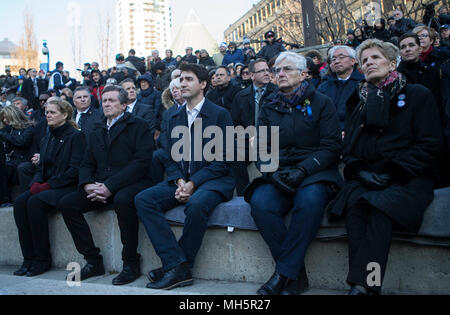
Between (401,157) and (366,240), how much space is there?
0.66m

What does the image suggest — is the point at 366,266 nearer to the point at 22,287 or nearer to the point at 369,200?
the point at 369,200

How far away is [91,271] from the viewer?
13.7 ft

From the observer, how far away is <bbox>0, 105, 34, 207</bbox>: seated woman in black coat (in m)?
6.22

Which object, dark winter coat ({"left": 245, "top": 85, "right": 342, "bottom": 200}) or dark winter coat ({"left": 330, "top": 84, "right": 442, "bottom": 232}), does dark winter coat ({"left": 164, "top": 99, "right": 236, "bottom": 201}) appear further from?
dark winter coat ({"left": 330, "top": 84, "right": 442, "bottom": 232})

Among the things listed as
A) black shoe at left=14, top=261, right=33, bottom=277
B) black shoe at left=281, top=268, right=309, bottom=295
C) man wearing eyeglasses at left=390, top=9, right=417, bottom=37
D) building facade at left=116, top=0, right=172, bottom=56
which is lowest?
black shoe at left=14, top=261, right=33, bottom=277

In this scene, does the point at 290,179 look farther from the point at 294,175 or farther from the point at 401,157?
the point at 401,157

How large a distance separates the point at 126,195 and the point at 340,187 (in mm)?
1952

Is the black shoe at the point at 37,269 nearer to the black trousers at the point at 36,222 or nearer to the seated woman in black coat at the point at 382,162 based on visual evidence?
the black trousers at the point at 36,222

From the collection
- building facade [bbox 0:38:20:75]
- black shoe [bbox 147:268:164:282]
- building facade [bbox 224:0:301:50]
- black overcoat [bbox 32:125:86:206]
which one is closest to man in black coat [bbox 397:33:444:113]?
black shoe [bbox 147:268:164:282]

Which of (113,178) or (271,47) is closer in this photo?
(113,178)

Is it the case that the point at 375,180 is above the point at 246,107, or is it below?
below

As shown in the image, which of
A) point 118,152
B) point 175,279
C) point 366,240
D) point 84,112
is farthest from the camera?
point 84,112

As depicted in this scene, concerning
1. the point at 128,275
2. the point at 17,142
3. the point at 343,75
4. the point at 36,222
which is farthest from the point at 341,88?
the point at 17,142
